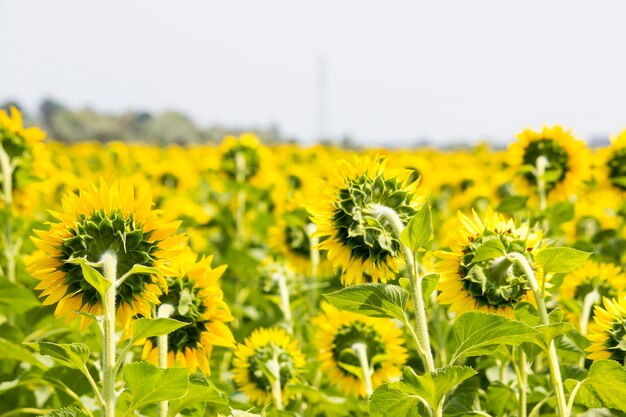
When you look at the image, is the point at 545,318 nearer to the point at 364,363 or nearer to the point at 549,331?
the point at 549,331

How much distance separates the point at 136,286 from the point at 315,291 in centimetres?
227

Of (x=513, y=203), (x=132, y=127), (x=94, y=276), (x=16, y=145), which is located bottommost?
(x=132, y=127)

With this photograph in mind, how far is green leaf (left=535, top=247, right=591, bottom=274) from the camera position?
131 centimetres

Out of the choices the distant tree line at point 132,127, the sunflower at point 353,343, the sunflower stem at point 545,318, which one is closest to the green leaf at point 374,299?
the sunflower stem at point 545,318

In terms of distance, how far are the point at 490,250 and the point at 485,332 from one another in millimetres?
153

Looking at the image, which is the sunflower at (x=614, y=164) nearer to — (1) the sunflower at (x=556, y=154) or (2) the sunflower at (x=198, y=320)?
(1) the sunflower at (x=556, y=154)

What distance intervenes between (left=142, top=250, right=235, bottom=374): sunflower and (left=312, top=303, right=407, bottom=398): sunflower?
0.58m

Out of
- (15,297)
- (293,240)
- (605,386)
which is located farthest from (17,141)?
(605,386)

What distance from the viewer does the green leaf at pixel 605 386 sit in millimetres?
1329

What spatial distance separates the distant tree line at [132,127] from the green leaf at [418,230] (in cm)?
2965

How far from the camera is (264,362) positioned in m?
2.31

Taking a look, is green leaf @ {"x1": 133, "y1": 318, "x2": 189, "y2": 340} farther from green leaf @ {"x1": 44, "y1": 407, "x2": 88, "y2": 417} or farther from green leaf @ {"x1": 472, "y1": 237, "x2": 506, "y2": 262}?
green leaf @ {"x1": 472, "y1": 237, "x2": 506, "y2": 262}

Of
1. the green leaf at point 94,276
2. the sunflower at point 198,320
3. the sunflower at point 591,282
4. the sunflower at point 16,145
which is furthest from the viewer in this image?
the sunflower at point 16,145

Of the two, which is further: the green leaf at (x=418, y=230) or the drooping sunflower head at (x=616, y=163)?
the drooping sunflower head at (x=616, y=163)
